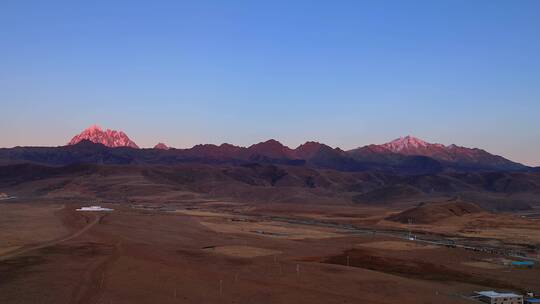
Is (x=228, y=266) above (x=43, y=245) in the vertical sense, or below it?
below

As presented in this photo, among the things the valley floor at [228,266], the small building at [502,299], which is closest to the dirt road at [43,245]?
the valley floor at [228,266]

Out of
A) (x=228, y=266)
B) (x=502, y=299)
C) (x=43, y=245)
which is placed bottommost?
(x=502, y=299)

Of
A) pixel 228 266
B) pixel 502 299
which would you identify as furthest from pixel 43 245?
pixel 502 299

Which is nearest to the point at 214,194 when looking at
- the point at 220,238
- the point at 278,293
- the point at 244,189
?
the point at 244,189

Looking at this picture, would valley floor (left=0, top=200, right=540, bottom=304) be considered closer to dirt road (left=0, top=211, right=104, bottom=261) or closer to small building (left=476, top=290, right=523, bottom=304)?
dirt road (left=0, top=211, right=104, bottom=261)

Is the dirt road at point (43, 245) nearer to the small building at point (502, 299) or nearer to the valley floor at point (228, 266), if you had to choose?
the valley floor at point (228, 266)

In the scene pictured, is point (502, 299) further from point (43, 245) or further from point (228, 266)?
point (43, 245)

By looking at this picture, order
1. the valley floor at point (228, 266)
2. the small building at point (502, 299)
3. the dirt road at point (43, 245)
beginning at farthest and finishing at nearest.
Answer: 1. the dirt road at point (43, 245)
2. the valley floor at point (228, 266)
3. the small building at point (502, 299)

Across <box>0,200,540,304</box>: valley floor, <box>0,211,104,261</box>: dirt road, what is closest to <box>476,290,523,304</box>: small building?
<box>0,200,540,304</box>: valley floor

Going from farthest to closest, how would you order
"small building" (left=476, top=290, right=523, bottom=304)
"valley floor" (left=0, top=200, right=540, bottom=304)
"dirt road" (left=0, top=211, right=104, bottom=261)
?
"dirt road" (left=0, top=211, right=104, bottom=261) → "valley floor" (left=0, top=200, right=540, bottom=304) → "small building" (left=476, top=290, right=523, bottom=304)

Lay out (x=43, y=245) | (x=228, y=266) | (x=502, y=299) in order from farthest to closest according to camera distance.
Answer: (x=43, y=245), (x=228, y=266), (x=502, y=299)

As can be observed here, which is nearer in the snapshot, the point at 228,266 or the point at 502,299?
the point at 502,299
